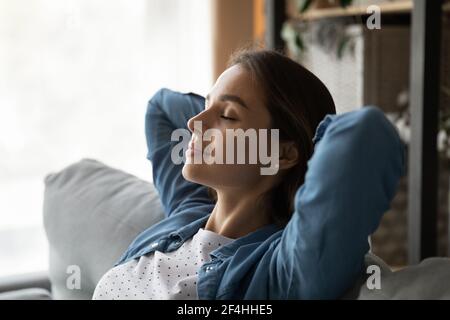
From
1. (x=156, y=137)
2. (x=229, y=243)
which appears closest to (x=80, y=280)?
(x=156, y=137)

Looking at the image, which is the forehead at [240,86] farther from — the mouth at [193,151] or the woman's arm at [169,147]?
the woman's arm at [169,147]

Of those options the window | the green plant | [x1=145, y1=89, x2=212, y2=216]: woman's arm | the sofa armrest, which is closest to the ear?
[x1=145, y1=89, x2=212, y2=216]: woman's arm

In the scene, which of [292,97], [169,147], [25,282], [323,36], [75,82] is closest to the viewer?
[292,97]

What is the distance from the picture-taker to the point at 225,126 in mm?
998

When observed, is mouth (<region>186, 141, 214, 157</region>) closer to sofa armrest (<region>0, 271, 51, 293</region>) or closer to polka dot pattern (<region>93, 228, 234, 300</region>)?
polka dot pattern (<region>93, 228, 234, 300</region>)

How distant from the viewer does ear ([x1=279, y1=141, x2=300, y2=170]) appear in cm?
102

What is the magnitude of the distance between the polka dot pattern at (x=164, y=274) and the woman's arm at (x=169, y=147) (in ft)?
0.58

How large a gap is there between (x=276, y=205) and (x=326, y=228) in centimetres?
31

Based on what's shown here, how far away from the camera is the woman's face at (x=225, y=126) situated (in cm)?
100

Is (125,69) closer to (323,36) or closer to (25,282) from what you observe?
(323,36)

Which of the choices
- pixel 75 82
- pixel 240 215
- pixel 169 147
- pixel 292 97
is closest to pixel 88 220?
pixel 169 147

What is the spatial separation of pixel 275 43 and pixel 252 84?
144cm

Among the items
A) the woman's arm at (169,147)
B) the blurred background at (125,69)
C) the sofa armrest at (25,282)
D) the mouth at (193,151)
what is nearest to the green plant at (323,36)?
the blurred background at (125,69)
